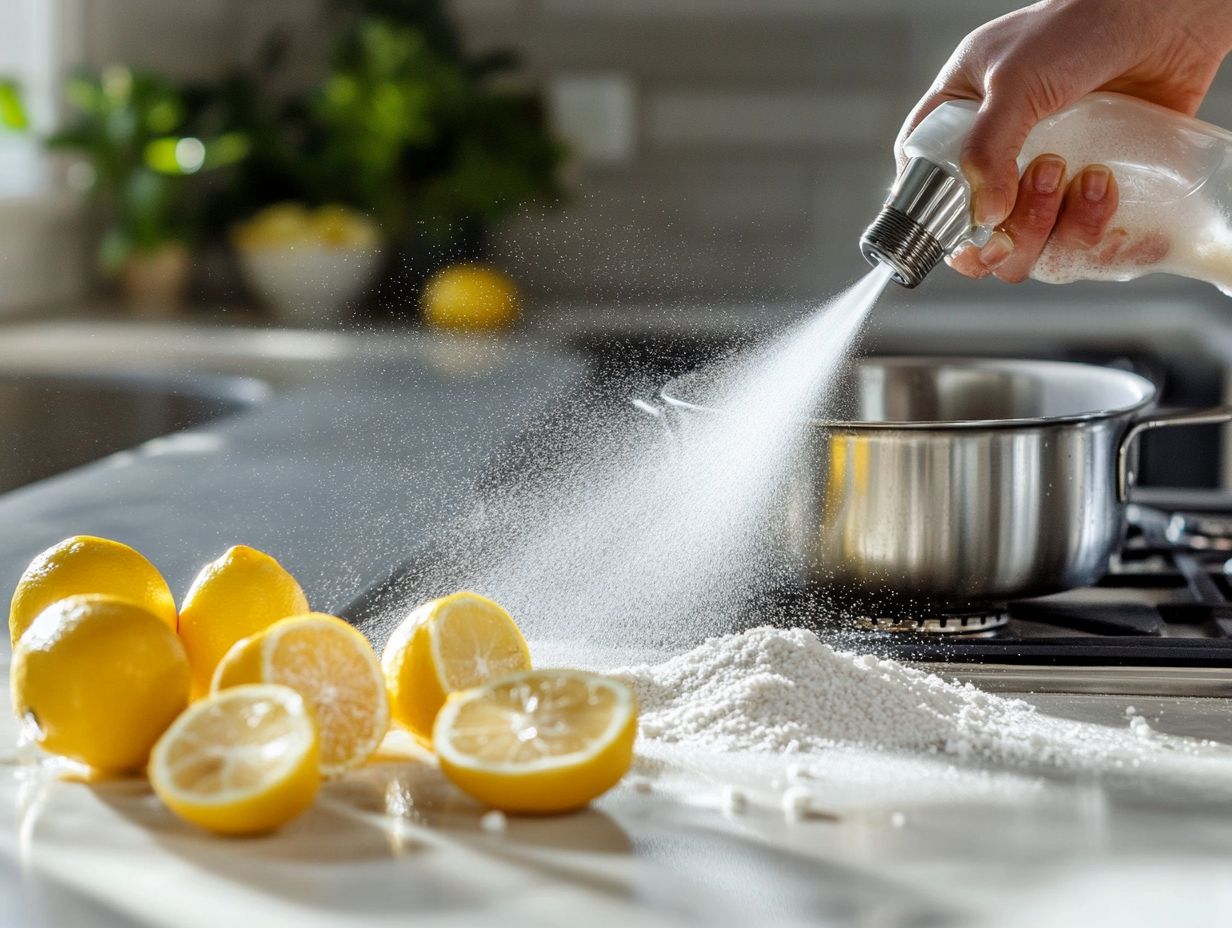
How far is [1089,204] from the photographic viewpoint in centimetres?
99

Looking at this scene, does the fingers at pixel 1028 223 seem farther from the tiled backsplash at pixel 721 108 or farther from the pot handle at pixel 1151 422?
the tiled backsplash at pixel 721 108

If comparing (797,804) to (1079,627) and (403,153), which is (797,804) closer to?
(1079,627)

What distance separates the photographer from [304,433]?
165cm

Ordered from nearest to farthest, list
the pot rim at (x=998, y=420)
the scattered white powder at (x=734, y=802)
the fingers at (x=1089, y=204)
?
the scattered white powder at (x=734, y=802), the pot rim at (x=998, y=420), the fingers at (x=1089, y=204)

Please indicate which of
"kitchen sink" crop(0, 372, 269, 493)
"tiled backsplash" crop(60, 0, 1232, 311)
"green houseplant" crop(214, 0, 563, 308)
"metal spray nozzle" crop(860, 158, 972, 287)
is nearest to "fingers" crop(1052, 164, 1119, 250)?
"metal spray nozzle" crop(860, 158, 972, 287)

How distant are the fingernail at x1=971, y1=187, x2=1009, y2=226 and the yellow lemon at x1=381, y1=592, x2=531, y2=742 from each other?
1.28 ft

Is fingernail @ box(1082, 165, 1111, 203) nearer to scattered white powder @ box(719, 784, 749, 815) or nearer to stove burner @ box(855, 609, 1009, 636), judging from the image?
stove burner @ box(855, 609, 1009, 636)

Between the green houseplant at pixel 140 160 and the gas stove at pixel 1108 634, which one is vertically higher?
the green houseplant at pixel 140 160

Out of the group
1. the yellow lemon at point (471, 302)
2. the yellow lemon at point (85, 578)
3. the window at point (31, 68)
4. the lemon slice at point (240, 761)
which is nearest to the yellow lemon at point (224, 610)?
the yellow lemon at point (85, 578)

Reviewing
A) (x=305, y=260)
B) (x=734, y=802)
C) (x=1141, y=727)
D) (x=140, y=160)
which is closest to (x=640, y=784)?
(x=734, y=802)

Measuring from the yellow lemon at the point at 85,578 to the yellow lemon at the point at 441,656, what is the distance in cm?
14

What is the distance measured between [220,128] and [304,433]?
4.70ft

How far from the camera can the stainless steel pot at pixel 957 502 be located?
2.94 feet

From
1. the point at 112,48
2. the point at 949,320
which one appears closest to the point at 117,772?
the point at 949,320
